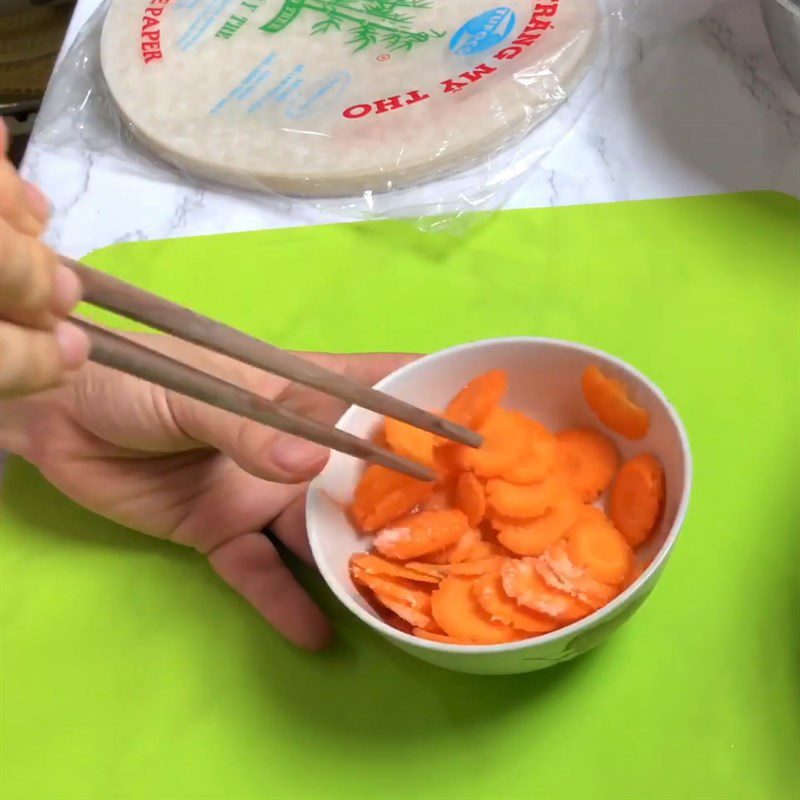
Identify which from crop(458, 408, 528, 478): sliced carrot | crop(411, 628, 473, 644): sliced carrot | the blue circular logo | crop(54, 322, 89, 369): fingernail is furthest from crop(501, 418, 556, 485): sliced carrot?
the blue circular logo

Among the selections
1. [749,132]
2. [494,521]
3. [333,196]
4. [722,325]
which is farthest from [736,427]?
[333,196]

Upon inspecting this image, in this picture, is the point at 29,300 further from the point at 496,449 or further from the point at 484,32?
the point at 484,32

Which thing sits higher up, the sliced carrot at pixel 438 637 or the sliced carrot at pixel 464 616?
the sliced carrot at pixel 464 616

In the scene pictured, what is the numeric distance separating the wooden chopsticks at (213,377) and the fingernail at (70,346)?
0.04m

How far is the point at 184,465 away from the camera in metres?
0.71

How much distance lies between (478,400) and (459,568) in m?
0.11

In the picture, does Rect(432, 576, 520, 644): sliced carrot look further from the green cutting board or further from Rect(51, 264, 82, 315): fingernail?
Rect(51, 264, 82, 315): fingernail

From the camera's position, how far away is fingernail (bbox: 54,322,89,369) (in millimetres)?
320

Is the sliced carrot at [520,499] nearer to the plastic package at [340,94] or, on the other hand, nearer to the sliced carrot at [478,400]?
the sliced carrot at [478,400]

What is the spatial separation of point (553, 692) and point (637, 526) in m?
0.12

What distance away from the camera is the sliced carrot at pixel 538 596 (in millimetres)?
497

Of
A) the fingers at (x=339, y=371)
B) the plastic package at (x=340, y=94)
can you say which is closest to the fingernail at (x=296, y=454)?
the fingers at (x=339, y=371)

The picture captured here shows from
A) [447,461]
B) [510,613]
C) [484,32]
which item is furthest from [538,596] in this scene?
[484,32]

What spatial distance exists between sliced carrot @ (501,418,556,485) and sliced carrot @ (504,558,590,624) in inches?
2.4
